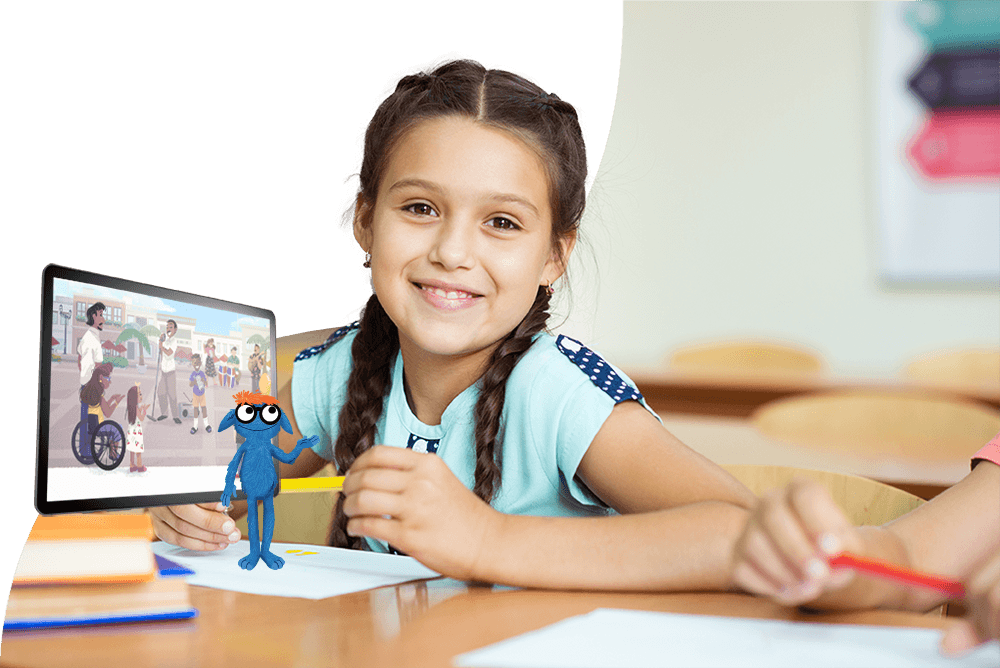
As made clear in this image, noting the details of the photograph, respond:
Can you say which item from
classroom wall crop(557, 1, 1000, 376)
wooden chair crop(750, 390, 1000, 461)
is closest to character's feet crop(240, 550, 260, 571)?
classroom wall crop(557, 1, 1000, 376)

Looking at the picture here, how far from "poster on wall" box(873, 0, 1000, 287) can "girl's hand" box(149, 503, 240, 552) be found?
2.69 m

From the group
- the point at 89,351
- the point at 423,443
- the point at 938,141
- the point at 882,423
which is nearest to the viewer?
the point at 89,351

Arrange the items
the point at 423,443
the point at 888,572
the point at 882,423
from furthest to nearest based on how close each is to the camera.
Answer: the point at 882,423
the point at 423,443
the point at 888,572

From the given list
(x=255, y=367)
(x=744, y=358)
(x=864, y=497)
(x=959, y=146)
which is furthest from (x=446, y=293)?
(x=959, y=146)

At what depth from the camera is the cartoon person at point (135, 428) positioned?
0.67m

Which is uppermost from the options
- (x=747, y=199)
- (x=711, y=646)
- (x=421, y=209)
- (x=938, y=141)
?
(x=938, y=141)

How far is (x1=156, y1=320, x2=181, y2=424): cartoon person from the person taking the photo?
701mm

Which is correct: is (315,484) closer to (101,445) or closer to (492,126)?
(101,445)

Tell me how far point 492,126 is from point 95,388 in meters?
0.50

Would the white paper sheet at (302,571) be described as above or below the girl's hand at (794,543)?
below

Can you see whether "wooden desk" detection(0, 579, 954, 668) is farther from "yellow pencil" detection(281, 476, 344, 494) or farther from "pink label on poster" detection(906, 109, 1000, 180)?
"pink label on poster" detection(906, 109, 1000, 180)

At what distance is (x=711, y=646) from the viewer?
0.49m

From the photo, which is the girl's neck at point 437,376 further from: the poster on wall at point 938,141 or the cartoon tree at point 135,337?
the poster on wall at point 938,141

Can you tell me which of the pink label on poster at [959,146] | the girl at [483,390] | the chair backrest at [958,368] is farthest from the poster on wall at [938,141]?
the girl at [483,390]
